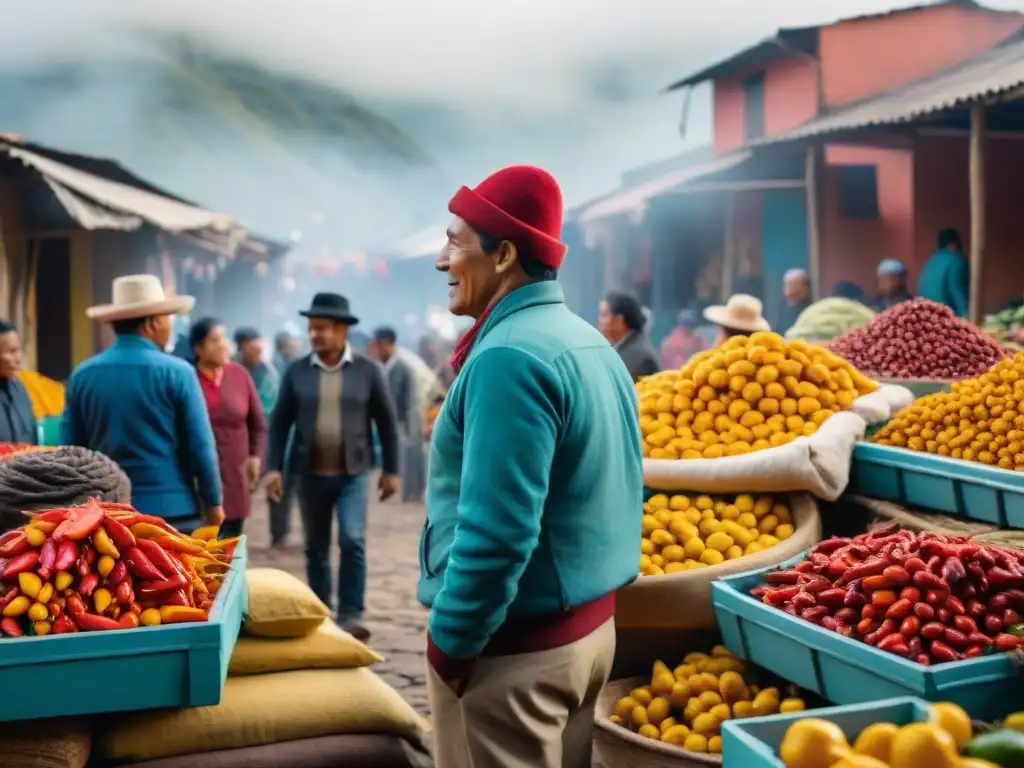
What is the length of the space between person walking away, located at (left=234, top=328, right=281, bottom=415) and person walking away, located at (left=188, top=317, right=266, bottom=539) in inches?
89.0

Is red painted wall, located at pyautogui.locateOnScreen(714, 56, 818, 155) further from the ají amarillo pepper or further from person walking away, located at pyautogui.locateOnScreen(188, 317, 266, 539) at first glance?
the ají amarillo pepper

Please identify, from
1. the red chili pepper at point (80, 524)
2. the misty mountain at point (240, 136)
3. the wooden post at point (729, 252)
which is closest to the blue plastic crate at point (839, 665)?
the red chili pepper at point (80, 524)

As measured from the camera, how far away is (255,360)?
9680mm

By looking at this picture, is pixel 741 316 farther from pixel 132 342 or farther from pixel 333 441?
pixel 132 342

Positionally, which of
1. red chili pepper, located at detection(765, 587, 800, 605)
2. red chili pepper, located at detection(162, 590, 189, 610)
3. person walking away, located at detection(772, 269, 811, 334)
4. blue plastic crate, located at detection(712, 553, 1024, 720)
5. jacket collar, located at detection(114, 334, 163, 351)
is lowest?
blue plastic crate, located at detection(712, 553, 1024, 720)

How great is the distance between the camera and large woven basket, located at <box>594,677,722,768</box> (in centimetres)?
329

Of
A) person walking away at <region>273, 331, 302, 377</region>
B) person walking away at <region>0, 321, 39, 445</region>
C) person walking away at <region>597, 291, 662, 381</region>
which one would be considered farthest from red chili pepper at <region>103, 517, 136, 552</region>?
person walking away at <region>273, 331, 302, 377</region>

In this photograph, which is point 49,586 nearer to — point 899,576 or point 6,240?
point 899,576

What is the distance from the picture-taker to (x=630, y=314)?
23.3ft

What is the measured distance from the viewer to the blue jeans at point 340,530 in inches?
247

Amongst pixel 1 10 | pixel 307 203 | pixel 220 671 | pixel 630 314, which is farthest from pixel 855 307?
pixel 307 203

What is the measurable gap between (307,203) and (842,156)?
61.1 metres

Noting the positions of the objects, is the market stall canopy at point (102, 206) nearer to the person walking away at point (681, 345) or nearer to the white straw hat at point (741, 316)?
the person walking away at point (681, 345)

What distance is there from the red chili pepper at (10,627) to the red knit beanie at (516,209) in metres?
1.59
